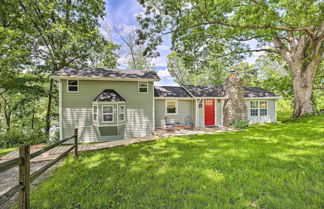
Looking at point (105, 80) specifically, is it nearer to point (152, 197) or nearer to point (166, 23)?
point (166, 23)

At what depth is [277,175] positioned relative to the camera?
3.29 metres

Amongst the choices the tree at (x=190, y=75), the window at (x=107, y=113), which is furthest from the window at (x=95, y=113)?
the tree at (x=190, y=75)

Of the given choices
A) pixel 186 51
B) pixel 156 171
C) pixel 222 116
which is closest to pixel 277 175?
pixel 156 171

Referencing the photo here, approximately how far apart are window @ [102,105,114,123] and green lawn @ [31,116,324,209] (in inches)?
157

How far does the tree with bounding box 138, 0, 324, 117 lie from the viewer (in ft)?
25.0

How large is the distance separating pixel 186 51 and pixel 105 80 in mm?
7647

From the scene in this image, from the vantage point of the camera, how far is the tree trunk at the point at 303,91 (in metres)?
12.2

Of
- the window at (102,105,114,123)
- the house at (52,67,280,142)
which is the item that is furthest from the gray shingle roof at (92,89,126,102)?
the window at (102,105,114,123)

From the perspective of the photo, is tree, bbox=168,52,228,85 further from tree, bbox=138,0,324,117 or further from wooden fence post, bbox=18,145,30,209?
wooden fence post, bbox=18,145,30,209

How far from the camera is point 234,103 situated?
11328 millimetres

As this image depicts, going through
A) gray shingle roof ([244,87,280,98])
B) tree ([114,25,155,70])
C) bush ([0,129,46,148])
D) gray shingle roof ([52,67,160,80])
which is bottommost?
bush ([0,129,46,148])

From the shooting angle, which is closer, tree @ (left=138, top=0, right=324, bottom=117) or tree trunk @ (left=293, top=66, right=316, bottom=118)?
tree @ (left=138, top=0, right=324, bottom=117)

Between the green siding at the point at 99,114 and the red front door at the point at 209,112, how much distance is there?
15.6 feet

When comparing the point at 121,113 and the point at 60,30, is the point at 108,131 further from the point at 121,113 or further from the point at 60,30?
the point at 60,30
